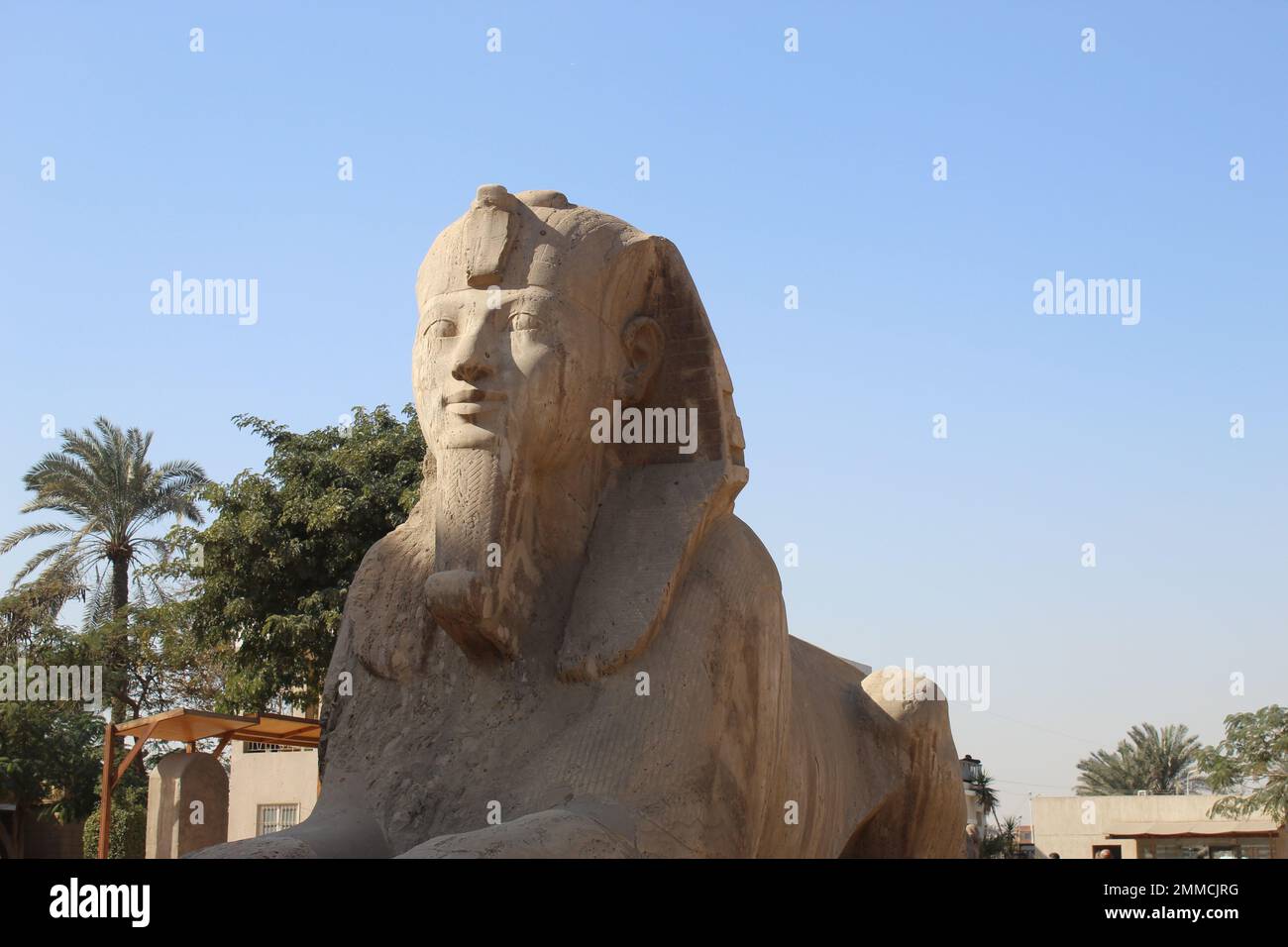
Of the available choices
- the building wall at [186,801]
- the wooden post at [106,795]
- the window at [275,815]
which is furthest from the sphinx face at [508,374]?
the window at [275,815]

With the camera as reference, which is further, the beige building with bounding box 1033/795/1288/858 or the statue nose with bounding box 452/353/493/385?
the beige building with bounding box 1033/795/1288/858

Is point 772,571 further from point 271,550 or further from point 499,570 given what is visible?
point 271,550

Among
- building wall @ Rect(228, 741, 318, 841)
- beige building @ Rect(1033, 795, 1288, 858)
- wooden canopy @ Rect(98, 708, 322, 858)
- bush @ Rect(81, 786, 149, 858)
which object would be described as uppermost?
wooden canopy @ Rect(98, 708, 322, 858)

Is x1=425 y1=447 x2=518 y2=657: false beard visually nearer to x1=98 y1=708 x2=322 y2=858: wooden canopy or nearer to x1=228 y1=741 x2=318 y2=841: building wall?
x1=98 y1=708 x2=322 y2=858: wooden canopy

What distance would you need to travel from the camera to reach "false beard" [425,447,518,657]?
4.09 meters

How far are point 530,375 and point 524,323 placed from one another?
0.17 meters

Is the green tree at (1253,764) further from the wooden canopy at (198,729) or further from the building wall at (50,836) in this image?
the building wall at (50,836)

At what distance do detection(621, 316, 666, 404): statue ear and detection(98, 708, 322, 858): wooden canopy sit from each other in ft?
28.8

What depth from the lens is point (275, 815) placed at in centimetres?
1984

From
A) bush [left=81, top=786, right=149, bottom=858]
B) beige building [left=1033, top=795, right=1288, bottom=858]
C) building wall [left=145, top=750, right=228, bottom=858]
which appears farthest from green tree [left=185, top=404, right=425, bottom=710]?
beige building [left=1033, top=795, right=1288, bottom=858]

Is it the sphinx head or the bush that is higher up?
the sphinx head

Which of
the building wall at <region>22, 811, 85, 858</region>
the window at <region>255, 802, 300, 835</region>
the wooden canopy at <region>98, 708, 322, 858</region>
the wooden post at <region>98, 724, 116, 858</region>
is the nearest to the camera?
the wooden post at <region>98, 724, 116, 858</region>
